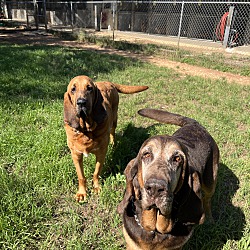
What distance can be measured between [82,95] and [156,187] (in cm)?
147

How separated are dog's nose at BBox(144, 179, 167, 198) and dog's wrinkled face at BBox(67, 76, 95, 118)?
1336mm

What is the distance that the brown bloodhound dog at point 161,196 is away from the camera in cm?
156

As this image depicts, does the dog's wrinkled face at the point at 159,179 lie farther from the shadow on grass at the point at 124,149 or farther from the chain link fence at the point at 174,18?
the chain link fence at the point at 174,18

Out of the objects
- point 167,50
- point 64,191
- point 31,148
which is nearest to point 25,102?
point 31,148

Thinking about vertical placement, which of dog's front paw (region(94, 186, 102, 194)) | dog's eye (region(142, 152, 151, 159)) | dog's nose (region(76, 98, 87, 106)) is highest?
dog's nose (region(76, 98, 87, 106))

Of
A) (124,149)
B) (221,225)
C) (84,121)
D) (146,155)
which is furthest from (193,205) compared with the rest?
(124,149)

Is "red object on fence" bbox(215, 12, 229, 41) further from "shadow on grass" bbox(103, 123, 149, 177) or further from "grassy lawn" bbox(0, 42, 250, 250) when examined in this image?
"shadow on grass" bbox(103, 123, 149, 177)

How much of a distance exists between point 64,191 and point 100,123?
98cm

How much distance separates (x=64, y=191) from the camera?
301 centimetres

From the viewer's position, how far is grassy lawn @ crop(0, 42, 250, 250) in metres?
2.48

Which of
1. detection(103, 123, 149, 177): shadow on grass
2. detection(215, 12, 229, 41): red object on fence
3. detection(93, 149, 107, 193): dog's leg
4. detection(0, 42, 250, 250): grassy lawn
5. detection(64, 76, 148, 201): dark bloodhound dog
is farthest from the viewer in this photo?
detection(215, 12, 229, 41): red object on fence

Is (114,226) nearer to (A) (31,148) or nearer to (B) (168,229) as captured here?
(B) (168,229)

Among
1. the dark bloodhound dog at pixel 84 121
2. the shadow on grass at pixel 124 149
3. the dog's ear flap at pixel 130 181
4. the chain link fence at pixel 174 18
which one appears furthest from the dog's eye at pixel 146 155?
the chain link fence at pixel 174 18

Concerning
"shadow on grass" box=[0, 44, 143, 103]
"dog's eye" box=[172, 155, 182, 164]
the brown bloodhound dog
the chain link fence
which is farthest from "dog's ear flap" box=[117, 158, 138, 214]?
the chain link fence
